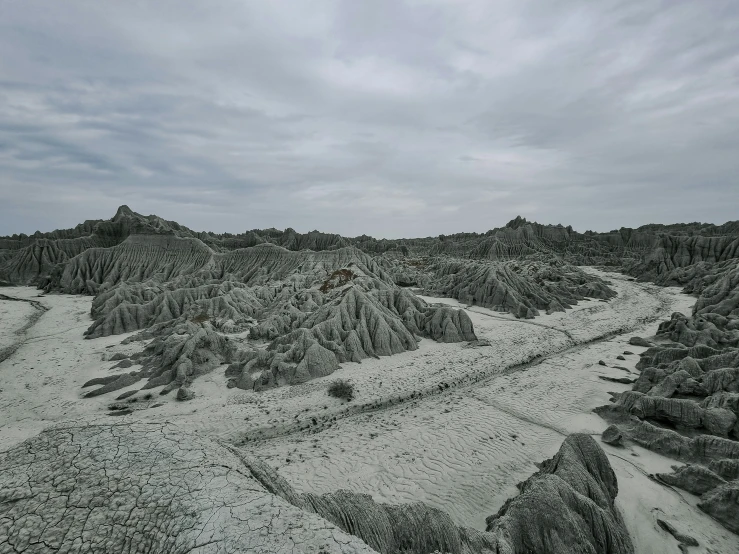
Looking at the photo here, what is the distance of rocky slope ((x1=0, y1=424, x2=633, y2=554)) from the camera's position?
4.29 meters

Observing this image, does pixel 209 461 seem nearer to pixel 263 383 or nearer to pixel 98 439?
pixel 98 439

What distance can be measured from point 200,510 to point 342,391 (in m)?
12.6

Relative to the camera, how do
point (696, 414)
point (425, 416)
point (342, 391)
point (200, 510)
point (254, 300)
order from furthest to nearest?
1. point (254, 300)
2. point (342, 391)
3. point (425, 416)
4. point (696, 414)
5. point (200, 510)

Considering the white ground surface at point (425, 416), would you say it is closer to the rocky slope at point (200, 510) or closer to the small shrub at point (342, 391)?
the small shrub at point (342, 391)

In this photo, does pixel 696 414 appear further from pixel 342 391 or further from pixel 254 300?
pixel 254 300

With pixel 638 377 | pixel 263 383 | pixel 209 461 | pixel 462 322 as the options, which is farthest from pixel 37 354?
pixel 638 377

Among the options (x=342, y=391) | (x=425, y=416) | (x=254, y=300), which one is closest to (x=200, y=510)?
(x=425, y=416)

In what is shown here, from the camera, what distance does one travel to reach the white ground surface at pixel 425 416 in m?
10.2

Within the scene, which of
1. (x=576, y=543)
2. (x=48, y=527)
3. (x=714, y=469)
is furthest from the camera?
(x=714, y=469)

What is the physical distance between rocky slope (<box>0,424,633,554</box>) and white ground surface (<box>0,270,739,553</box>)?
112 inches

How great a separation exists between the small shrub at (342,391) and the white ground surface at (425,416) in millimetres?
384

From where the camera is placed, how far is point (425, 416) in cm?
1509

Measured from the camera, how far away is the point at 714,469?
10031 mm

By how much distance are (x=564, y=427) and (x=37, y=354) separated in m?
31.8
